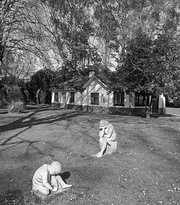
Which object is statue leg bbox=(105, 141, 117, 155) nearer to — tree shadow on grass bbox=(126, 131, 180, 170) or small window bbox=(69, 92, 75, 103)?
tree shadow on grass bbox=(126, 131, 180, 170)

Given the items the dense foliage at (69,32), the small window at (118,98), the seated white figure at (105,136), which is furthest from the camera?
the small window at (118,98)

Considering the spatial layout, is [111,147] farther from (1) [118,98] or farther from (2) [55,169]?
(1) [118,98]

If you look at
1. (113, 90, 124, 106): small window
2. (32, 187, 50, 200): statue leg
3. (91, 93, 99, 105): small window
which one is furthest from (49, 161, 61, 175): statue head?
→ (91, 93, 99, 105): small window

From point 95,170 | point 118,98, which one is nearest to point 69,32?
point 95,170

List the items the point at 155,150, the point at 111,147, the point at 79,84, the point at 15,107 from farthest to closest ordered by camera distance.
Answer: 1. the point at 79,84
2. the point at 15,107
3. the point at 155,150
4. the point at 111,147

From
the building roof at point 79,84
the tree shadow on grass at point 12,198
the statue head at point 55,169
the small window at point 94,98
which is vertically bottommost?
the tree shadow on grass at point 12,198

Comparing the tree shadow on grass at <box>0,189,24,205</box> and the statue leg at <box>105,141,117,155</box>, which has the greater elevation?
the statue leg at <box>105,141,117,155</box>

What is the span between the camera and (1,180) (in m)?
5.35

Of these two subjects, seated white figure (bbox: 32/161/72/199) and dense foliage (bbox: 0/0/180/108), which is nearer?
seated white figure (bbox: 32/161/72/199)

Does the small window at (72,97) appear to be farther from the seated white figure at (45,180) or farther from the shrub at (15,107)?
the seated white figure at (45,180)

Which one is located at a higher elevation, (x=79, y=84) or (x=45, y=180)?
(x=79, y=84)

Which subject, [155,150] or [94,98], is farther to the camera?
[94,98]

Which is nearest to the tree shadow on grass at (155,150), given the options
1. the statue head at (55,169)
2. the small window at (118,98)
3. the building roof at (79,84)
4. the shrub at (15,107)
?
the statue head at (55,169)

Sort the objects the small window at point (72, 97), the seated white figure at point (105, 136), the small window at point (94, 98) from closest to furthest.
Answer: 1. the seated white figure at point (105, 136)
2. the small window at point (94, 98)
3. the small window at point (72, 97)
